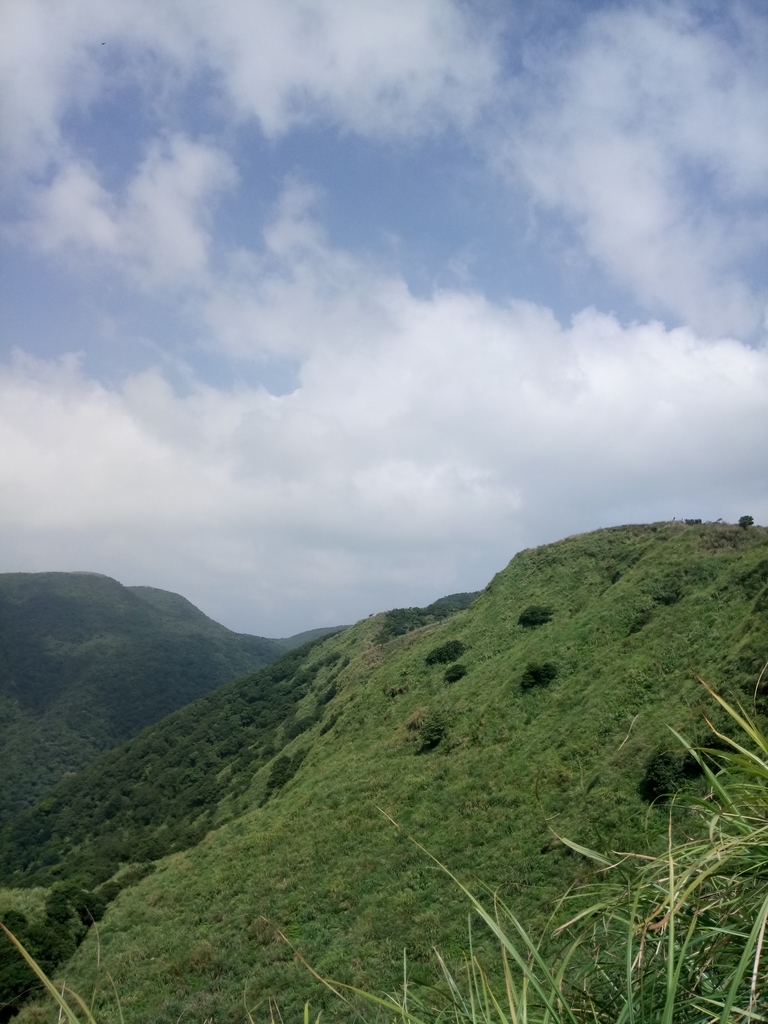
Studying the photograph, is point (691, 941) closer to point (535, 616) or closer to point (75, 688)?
point (535, 616)

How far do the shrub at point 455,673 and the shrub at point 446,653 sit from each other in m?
2.09

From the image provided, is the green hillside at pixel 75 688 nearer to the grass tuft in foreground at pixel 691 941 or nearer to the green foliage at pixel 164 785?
the green foliage at pixel 164 785

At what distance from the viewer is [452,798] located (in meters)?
26.0

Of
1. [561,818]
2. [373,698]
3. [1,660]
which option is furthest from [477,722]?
[1,660]

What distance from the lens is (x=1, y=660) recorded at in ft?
550

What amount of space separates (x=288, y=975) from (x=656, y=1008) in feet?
65.0

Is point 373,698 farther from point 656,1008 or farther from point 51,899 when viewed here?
point 656,1008

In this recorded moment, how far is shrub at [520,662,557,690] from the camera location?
32062 millimetres

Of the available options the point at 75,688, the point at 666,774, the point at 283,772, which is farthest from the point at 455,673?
the point at 75,688

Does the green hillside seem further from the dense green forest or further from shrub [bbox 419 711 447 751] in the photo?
shrub [bbox 419 711 447 751]

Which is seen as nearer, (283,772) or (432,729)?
(432,729)

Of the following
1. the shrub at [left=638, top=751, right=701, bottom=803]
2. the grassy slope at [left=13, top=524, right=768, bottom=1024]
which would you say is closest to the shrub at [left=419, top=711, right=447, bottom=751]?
the grassy slope at [left=13, top=524, right=768, bottom=1024]

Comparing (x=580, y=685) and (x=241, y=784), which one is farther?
(x=241, y=784)

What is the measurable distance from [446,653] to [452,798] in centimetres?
1716
